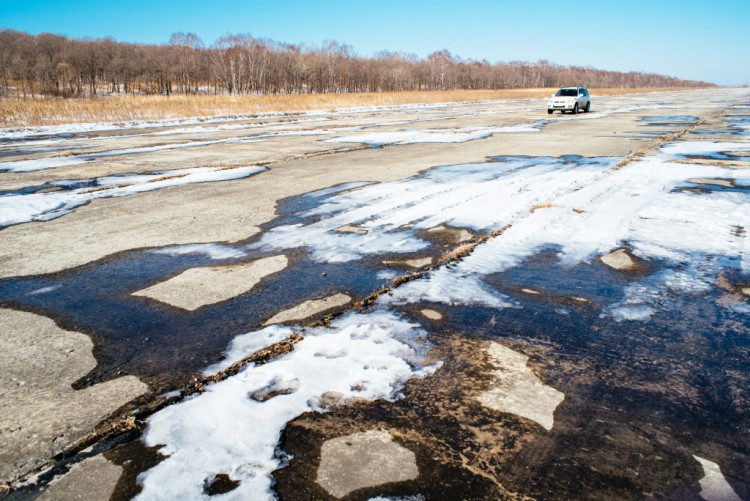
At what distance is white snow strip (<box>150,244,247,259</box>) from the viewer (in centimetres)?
472

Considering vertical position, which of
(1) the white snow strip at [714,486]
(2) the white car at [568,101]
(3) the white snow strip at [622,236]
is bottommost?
(1) the white snow strip at [714,486]

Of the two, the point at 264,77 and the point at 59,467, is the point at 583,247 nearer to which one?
the point at 59,467

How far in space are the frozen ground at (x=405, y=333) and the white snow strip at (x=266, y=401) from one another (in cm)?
1

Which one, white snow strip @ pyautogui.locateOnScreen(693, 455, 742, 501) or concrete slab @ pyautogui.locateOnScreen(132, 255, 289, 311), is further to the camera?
concrete slab @ pyautogui.locateOnScreen(132, 255, 289, 311)

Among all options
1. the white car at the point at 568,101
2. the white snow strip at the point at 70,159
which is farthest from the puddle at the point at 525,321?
the white car at the point at 568,101

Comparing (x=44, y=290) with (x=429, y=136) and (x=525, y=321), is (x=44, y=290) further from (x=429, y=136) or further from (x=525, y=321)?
(x=429, y=136)

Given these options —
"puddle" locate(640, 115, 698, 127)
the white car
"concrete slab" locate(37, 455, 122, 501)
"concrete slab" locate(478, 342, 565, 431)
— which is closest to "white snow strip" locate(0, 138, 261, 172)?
"concrete slab" locate(37, 455, 122, 501)

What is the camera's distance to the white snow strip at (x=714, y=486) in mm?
1840

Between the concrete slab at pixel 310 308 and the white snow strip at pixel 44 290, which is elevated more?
the concrete slab at pixel 310 308

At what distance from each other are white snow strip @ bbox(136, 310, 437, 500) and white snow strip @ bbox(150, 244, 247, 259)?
189cm

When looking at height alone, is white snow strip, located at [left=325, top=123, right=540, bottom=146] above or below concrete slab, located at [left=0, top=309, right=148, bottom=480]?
above

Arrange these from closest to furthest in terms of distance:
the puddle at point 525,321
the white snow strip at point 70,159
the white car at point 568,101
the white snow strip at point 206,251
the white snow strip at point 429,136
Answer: the puddle at point 525,321, the white snow strip at point 206,251, the white snow strip at point 70,159, the white snow strip at point 429,136, the white car at point 568,101

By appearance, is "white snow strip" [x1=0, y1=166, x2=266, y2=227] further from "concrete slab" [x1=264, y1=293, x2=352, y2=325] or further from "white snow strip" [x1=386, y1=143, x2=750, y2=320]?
"white snow strip" [x1=386, y1=143, x2=750, y2=320]

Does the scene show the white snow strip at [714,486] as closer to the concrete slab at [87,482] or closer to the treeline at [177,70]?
A: the concrete slab at [87,482]
